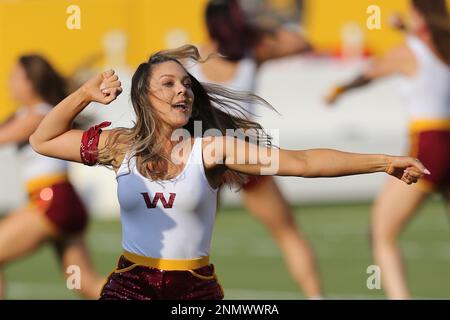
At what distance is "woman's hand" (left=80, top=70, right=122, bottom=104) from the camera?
6219mm

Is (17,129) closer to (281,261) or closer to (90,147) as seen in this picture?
(90,147)

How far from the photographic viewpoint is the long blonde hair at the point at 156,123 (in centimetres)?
633

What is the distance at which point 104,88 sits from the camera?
6273 millimetres

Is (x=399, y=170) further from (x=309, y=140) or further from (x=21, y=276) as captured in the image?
(x=309, y=140)

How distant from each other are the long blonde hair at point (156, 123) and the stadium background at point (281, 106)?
7978 mm

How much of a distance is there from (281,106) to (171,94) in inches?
534

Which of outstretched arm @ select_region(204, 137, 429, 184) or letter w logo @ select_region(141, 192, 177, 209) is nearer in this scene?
outstretched arm @ select_region(204, 137, 429, 184)

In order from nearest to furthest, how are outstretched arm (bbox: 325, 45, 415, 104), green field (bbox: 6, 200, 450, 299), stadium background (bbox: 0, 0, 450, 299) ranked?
outstretched arm (bbox: 325, 45, 415, 104)
green field (bbox: 6, 200, 450, 299)
stadium background (bbox: 0, 0, 450, 299)

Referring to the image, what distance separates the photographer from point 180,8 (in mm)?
22766

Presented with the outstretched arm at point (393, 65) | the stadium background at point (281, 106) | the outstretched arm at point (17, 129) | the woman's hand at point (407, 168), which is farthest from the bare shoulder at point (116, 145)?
the stadium background at point (281, 106)

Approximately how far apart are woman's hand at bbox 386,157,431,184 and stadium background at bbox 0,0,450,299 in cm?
857

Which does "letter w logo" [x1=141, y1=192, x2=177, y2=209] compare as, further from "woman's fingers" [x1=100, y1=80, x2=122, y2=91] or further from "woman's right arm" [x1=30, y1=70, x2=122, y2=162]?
"woman's fingers" [x1=100, y1=80, x2=122, y2=91]

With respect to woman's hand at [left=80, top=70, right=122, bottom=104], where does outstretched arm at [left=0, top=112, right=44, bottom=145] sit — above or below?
below

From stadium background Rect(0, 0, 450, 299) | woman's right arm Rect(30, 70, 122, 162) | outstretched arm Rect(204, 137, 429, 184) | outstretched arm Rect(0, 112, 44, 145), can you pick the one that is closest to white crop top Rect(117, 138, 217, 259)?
outstretched arm Rect(204, 137, 429, 184)
